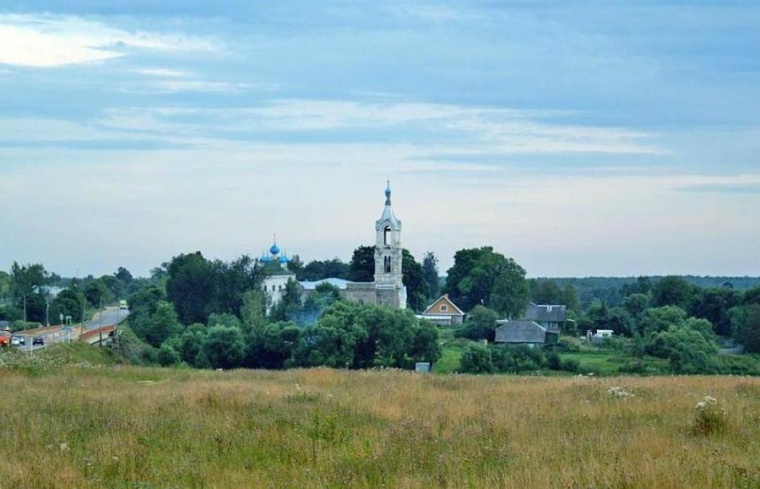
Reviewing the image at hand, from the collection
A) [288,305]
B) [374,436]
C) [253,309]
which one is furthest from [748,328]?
[374,436]

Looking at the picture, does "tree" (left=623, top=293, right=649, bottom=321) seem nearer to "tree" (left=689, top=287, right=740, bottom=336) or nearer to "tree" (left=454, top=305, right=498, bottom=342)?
"tree" (left=689, top=287, right=740, bottom=336)

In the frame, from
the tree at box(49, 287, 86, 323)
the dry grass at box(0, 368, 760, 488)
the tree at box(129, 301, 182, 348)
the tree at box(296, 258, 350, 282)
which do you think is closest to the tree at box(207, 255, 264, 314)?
the tree at box(129, 301, 182, 348)

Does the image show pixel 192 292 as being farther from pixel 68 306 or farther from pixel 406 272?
pixel 406 272

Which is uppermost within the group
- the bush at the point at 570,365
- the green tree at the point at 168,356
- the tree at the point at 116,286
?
the tree at the point at 116,286

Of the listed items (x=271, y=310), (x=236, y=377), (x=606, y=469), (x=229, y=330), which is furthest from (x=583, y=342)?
(x=606, y=469)

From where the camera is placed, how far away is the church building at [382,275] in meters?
106

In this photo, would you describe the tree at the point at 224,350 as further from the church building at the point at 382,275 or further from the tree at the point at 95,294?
the tree at the point at 95,294

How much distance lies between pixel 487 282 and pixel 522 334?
38.3 meters

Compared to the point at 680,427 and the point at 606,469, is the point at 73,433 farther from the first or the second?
the point at 680,427

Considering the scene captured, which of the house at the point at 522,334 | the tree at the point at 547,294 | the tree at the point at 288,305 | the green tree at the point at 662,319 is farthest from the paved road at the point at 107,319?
the tree at the point at 547,294

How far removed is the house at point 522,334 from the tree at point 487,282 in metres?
20.8

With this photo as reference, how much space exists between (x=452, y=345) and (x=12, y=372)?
58.7 m

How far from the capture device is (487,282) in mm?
123750

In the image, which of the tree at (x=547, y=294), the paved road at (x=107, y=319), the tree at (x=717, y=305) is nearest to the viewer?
the tree at (x=717, y=305)
